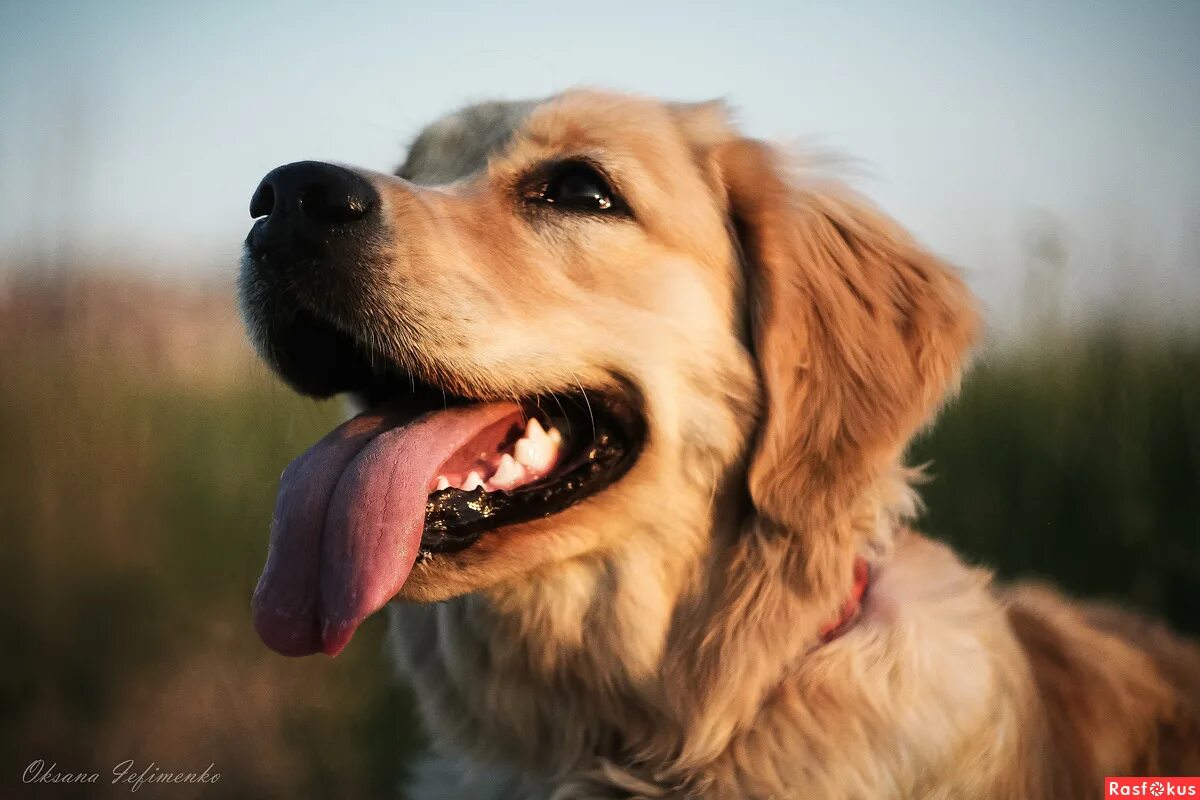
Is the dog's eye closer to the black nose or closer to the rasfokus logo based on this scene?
the black nose

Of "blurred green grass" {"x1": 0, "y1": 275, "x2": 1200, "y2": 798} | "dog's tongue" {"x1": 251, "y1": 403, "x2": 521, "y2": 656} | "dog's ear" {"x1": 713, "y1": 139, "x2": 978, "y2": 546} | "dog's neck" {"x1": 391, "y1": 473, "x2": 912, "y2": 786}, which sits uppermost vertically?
"dog's ear" {"x1": 713, "y1": 139, "x2": 978, "y2": 546}

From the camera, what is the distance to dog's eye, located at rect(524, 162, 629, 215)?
231cm

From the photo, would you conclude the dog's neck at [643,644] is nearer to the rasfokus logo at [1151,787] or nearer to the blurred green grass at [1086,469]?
the rasfokus logo at [1151,787]

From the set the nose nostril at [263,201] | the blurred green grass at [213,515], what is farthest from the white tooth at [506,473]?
the blurred green grass at [213,515]

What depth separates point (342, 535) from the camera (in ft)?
6.49

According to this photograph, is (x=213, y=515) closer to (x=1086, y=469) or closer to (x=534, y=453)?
(x=534, y=453)

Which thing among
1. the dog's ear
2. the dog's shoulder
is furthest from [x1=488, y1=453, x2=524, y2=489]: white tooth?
the dog's shoulder

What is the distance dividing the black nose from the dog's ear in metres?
0.88

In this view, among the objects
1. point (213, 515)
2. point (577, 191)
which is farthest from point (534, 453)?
point (213, 515)

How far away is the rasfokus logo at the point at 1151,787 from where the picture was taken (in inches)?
91.5

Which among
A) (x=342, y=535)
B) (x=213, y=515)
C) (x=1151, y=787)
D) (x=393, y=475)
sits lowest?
(x=213, y=515)

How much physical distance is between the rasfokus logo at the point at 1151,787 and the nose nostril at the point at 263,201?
7.42 ft

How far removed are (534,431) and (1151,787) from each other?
166 centimetres

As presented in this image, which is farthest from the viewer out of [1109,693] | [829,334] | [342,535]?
[1109,693]
